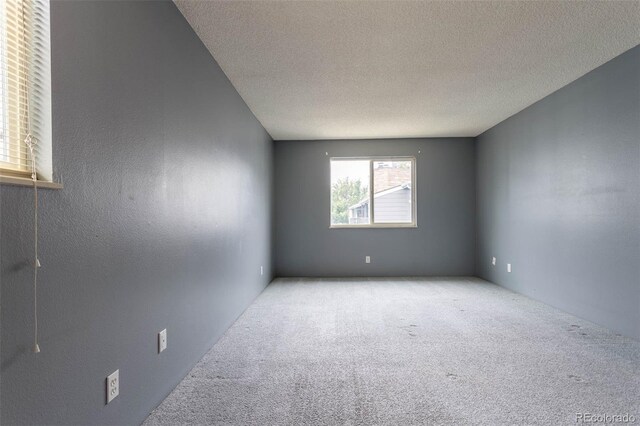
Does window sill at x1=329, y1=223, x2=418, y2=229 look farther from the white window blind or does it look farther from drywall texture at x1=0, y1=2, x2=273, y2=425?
the white window blind

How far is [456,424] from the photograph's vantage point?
5.50ft

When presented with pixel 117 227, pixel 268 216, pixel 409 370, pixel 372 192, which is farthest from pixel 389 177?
pixel 117 227

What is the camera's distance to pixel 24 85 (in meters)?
1.08

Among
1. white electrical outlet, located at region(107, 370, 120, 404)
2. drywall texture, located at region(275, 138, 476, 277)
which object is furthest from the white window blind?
drywall texture, located at region(275, 138, 476, 277)

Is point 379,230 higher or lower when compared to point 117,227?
lower

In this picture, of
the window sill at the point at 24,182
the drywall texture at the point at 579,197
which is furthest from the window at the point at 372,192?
the window sill at the point at 24,182

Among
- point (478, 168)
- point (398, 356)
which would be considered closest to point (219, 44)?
point (398, 356)

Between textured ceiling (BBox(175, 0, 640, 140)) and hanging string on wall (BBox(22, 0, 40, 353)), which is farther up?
textured ceiling (BBox(175, 0, 640, 140))

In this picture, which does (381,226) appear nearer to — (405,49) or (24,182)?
(405,49)

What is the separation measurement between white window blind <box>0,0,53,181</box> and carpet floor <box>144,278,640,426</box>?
1.35 metres

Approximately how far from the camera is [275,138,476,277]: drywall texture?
590cm

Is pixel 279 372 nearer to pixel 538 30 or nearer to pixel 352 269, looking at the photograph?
pixel 538 30

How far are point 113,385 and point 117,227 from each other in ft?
2.16

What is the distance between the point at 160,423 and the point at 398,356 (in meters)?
1.55
